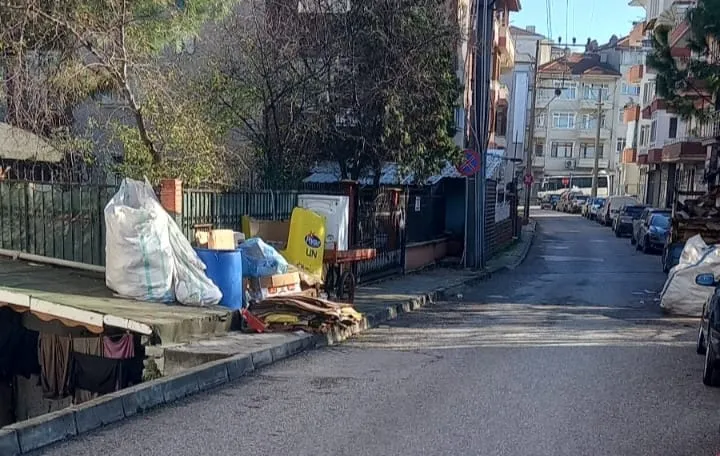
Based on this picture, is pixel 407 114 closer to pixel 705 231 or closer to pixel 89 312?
pixel 705 231

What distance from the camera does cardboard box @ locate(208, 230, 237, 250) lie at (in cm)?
1056

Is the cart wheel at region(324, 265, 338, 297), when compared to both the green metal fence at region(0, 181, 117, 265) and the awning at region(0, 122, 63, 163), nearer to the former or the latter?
the green metal fence at region(0, 181, 117, 265)

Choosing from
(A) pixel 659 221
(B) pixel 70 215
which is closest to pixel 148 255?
(B) pixel 70 215

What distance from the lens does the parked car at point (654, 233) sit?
2759cm

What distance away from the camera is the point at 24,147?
13.2 m

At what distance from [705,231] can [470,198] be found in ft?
19.1

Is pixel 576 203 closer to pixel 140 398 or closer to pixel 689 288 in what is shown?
pixel 689 288

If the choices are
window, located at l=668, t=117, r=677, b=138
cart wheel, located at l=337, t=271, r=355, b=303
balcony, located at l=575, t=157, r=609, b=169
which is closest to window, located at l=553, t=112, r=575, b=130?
balcony, located at l=575, t=157, r=609, b=169

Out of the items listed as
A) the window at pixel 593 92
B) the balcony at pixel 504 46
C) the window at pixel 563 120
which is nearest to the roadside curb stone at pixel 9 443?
the balcony at pixel 504 46

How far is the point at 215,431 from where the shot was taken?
6.06m

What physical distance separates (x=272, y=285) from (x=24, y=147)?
575 centimetres

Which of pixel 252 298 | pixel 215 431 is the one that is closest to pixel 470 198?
pixel 252 298

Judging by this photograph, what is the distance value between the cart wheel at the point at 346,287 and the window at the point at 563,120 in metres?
77.3

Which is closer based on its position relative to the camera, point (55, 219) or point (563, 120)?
point (55, 219)
